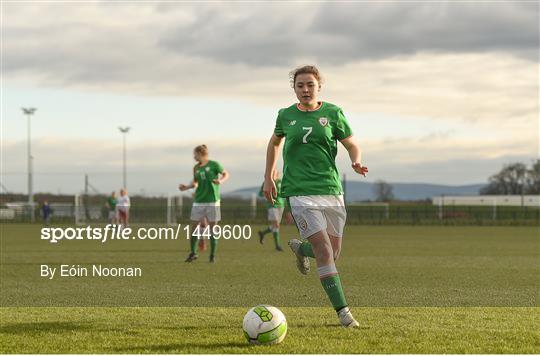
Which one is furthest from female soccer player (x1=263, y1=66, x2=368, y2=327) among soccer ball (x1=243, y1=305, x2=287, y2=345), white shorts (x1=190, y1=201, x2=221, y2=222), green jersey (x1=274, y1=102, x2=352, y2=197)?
white shorts (x1=190, y1=201, x2=221, y2=222)

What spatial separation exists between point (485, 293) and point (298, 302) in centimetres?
265

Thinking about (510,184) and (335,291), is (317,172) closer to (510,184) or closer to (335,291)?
(335,291)

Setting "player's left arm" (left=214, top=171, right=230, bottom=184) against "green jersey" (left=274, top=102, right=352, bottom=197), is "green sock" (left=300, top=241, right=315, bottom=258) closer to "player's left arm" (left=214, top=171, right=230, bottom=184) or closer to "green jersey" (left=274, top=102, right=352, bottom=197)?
"green jersey" (left=274, top=102, right=352, bottom=197)

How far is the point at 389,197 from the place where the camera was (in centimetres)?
4959

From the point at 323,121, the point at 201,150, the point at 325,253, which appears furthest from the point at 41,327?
the point at 201,150

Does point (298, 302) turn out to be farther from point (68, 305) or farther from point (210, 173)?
point (210, 173)

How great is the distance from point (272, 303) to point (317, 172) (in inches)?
102

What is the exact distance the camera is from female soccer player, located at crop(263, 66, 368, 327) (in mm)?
6996

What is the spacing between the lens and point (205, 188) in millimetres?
15164

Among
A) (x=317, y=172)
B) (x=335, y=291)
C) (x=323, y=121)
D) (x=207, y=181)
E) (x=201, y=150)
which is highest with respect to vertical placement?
(x=201, y=150)

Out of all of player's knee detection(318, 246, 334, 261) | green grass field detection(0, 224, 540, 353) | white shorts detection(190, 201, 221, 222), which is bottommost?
green grass field detection(0, 224, 540, 353)

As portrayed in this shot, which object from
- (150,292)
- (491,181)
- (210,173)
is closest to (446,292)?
(150,292)

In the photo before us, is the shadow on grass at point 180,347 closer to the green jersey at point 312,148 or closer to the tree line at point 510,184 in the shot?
the green jersey at point 312,148

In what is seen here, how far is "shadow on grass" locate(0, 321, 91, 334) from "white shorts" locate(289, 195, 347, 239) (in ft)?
6.93
